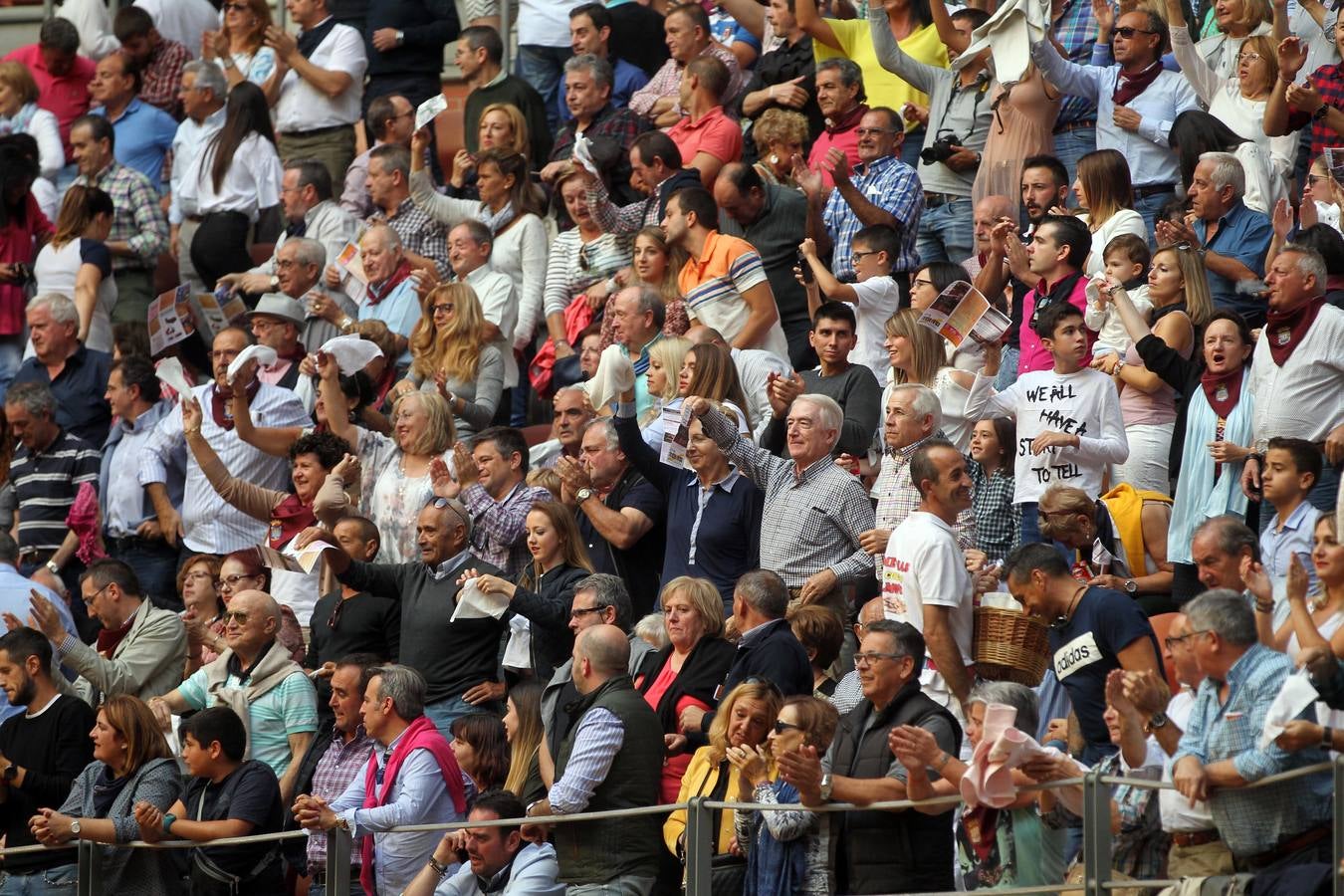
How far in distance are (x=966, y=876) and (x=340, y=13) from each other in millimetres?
10024

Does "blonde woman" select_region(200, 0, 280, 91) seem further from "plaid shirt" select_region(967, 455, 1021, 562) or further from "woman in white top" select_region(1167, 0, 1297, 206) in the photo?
"plaid shirt" select_region(967, 455, 1021, 562)

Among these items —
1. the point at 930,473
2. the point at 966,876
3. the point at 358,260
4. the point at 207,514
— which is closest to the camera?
the point at 966,876

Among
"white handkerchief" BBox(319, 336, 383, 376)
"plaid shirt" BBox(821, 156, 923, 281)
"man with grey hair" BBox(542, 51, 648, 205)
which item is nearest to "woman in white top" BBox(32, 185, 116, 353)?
"white handkerchief" BBox(319, 336, 383, 376)

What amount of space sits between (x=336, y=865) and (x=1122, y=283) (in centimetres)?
425

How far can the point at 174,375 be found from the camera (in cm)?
1195

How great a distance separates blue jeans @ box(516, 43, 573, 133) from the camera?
15.1m

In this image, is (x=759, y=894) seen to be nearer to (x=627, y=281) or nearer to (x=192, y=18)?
(x=627, y=281)

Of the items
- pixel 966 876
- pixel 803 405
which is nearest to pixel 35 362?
pixel 803 405

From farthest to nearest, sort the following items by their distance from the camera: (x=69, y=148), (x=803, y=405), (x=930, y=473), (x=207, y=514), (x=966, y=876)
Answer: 1. (x=69, y=148)
2. (x=207, y=514)
3. (x=803, y=405)
4. (x=930, y=473)
5. (x=966, y=876)

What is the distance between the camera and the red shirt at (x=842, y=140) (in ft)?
41.3

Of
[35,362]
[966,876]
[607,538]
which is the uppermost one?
[966,876]

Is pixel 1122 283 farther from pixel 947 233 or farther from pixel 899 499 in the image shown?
pixel 947 233

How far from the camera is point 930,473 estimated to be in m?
8.72

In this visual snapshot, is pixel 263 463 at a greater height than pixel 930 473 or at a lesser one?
lesser
